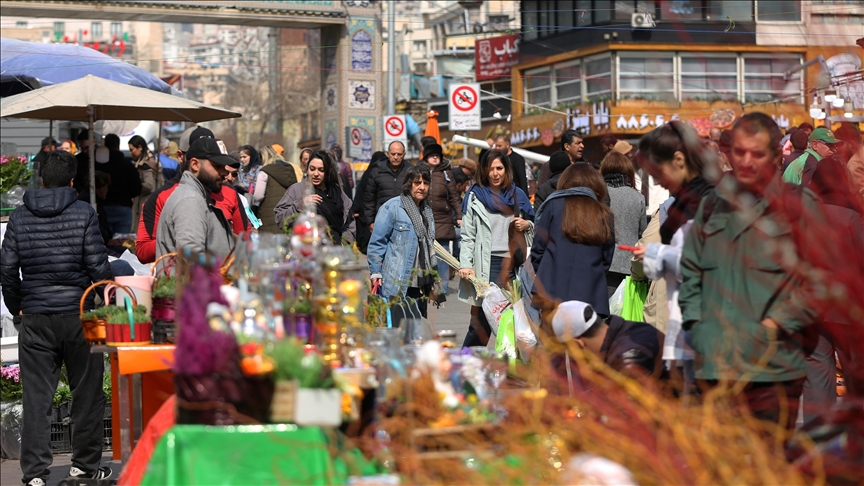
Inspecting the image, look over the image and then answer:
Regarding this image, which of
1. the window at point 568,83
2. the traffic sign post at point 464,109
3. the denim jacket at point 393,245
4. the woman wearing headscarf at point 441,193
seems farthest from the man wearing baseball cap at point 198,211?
the window at point 568,83

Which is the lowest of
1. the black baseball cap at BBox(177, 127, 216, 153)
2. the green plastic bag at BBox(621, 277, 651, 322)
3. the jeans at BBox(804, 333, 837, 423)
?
the jeans at BBox(804, 333, 837, 423)

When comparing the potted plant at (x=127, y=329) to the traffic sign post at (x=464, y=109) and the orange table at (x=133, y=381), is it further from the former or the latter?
the traffic sign post at (x=464, y=109)

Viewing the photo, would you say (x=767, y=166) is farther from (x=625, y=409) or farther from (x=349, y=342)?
(x=349, y=342)

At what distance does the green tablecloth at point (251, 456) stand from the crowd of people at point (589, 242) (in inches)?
41.6

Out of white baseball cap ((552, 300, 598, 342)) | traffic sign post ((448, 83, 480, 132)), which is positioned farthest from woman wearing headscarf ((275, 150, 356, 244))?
traffic sign post ((448, 83, 480, 132))

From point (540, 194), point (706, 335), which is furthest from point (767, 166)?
point (540, 194)

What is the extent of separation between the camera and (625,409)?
3121 millimetres

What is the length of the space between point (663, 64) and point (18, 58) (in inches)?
1107

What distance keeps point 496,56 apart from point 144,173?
35936 mm

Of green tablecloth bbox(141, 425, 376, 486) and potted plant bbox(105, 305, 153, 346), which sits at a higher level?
potted plant bbox(105, 305, 153, 346)

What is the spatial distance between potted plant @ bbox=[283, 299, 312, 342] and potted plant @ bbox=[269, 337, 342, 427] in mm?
546

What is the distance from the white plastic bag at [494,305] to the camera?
8.15 m

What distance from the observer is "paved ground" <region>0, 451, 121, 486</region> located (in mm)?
6711

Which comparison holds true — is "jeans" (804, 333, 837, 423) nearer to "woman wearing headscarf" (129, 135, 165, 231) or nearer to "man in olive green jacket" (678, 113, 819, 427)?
"man in olive green jacket" (678, 113, 819, 427)
